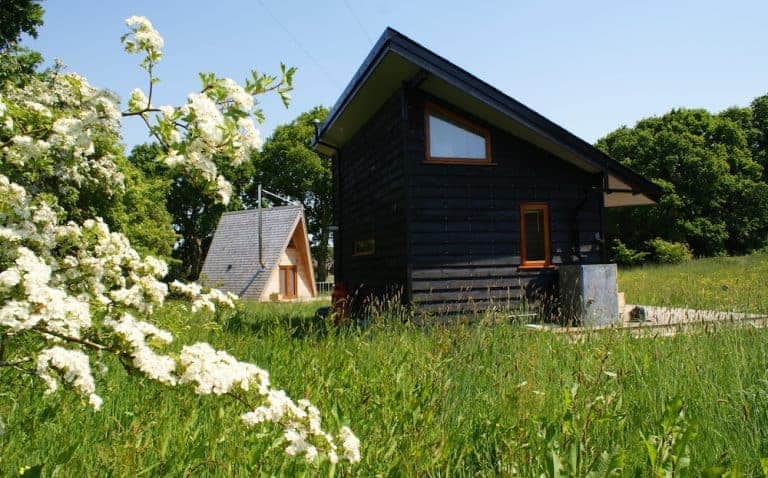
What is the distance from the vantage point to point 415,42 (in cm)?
1010

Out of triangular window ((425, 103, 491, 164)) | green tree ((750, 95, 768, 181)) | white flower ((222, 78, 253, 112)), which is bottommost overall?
white flower ((222, 78, 253, 112))

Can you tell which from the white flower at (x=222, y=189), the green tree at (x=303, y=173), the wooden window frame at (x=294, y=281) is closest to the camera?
the white flower at (x=222, y=189)

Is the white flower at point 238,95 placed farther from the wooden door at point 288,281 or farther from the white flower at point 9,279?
the wooden door at point 288,281

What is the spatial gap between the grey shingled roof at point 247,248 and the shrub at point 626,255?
1972cm

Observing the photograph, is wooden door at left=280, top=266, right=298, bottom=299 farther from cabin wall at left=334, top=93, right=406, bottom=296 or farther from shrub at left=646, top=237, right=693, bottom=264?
shrub at left=646, top=237, right=693, bottom=264

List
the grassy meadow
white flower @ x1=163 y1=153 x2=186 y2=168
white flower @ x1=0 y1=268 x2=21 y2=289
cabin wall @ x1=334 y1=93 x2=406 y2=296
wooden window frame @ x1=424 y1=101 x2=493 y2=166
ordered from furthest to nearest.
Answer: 1. cabin wall @ x1=334 y1=93 x2=406 y2=296
2. wooden window frame @ x1=424 y1=101 x2=493 y2=166
3. white flower @ x1=163 y1=153 x2=186 y2=168
4. the grassy meadow
5. white flower @ x1=0 y1=268 x2=21 y2=289

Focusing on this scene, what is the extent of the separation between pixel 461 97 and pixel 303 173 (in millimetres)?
33870

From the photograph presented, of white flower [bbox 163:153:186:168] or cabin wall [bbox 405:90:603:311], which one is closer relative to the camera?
white flower [bbox 163:153:186:168]

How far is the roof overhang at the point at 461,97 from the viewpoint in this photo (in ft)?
33.5

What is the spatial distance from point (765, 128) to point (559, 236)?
3621 cm

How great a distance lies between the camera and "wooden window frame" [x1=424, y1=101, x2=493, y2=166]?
11398 millimetres

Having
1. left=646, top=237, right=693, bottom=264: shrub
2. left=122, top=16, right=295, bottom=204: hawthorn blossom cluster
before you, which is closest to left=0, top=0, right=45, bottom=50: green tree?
left=122, top=16, right=295, bottom=204: hawthorn blossom cluster

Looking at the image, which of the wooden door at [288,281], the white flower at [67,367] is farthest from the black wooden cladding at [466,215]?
the wooden door at [288,281]

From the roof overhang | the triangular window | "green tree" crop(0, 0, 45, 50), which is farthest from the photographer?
"green tree" crop(0, 0, 45, 50)
